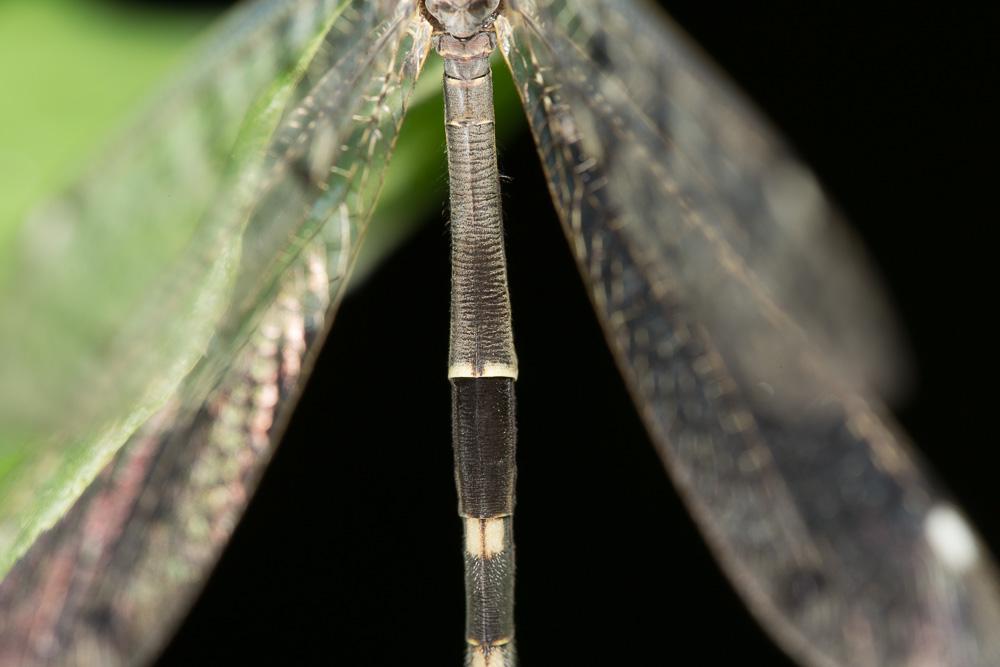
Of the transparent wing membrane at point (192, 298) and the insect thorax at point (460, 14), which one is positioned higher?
the insect thorax at point (460, 14)

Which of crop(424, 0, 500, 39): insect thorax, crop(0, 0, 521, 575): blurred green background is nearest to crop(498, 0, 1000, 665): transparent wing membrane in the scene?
crop(424, 0, 500, 39): insect thorax

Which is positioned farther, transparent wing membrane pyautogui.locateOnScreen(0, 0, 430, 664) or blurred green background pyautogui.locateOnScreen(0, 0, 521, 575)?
blurred green background pyautogui.locateOnScreen(0, 0, 521, 575)

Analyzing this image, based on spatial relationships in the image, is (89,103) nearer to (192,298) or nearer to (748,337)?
(192,298)

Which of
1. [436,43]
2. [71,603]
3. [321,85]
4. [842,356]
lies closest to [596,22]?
[436,43]

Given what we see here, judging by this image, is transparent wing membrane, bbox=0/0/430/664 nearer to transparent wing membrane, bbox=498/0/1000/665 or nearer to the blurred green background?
the blurred green background

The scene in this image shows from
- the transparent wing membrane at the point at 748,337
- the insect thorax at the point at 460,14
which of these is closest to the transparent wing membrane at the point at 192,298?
the insect thorax at the point at 460,14

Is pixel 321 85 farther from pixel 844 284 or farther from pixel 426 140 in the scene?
pixel 844 284

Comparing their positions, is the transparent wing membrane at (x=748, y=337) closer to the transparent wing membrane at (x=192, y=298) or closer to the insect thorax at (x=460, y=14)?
the insect thorax at (x=460, y=14)
